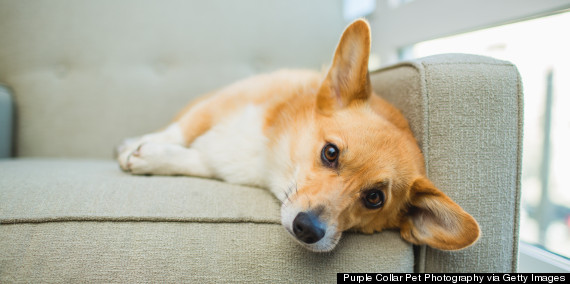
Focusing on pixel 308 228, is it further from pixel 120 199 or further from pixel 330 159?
pixel 120 199

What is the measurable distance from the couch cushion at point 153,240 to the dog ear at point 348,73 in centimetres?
48

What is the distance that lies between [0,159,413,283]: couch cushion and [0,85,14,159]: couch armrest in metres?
0.83

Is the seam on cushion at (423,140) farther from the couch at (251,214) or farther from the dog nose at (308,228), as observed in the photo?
the dog nose at (308,228)

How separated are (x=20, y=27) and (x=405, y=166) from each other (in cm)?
225

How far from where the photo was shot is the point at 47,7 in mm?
1804

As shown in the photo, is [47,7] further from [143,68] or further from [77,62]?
[143,68]

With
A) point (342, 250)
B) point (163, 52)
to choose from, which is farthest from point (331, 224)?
point (163, 52)

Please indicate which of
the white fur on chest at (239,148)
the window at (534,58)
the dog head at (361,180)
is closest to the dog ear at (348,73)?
the dog head at (361,180)

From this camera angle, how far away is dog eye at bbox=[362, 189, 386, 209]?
103 centimetres

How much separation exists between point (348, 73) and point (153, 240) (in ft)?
2.94

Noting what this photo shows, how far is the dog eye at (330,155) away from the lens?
3.48 feet

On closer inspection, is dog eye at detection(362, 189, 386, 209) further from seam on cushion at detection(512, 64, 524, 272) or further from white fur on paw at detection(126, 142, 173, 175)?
white fur on paw at detection(126, 142, 173, 175)

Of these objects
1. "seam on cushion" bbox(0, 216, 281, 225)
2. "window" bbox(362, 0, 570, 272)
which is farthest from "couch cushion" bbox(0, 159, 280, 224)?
"window" bbox(362, 0, 570, 272)

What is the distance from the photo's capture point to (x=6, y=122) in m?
1.68
